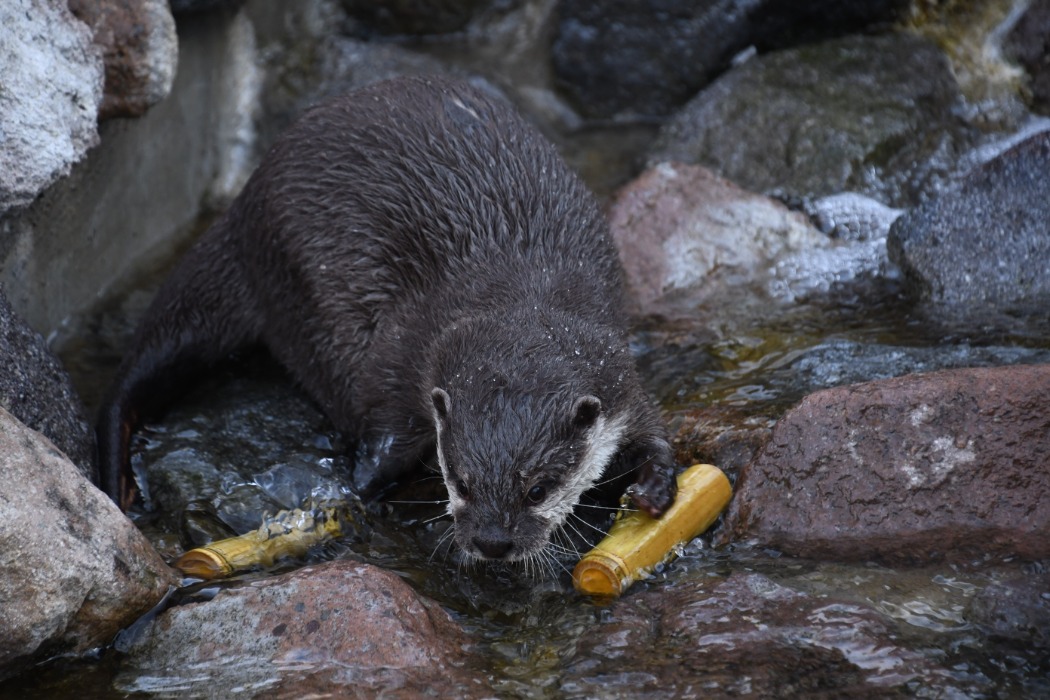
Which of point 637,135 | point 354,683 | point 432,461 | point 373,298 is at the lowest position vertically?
point 354,683

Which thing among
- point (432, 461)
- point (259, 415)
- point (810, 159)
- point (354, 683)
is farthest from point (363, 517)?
point (810, 159)

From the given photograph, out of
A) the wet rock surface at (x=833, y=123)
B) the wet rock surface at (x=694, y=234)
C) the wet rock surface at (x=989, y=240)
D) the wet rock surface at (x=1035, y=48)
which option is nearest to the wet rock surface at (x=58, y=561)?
the wet rock surface at (x=694, y=234)

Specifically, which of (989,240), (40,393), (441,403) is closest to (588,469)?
(441,403)

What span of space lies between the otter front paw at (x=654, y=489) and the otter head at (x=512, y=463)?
147mm

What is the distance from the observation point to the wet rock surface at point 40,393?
2916mm

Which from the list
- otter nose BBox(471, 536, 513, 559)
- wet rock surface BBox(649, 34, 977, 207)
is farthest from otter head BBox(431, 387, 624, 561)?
wet rock surface BBox(649, 34, 977, 207)

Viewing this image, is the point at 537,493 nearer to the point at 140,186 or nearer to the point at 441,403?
the point at 441,403

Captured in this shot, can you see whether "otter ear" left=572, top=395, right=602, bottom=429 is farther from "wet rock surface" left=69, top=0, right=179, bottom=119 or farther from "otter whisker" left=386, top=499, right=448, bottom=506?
"wet rock surface" left=69, top=0, right=179, bottom=119

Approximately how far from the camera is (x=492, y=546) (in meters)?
2.63

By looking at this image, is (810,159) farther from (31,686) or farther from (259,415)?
(31,686)

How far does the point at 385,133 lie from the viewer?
3480mm

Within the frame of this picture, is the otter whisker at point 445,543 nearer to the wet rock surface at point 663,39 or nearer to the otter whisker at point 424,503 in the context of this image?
the otter whisker at point 424,503

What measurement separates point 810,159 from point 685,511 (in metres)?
2.40

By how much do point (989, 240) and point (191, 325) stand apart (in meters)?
2.58
